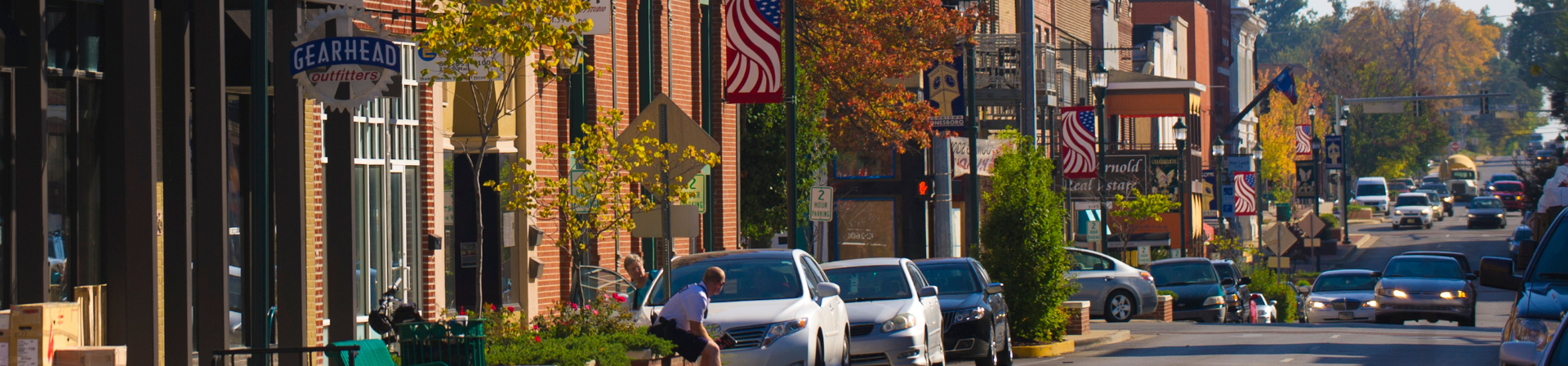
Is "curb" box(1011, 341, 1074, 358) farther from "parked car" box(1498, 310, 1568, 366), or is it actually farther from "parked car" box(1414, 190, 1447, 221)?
"parked car" box(1414, 190, 1447, 221)

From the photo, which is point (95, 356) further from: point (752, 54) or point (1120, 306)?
point (1120, 306)

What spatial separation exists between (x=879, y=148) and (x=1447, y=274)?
13.0 metres

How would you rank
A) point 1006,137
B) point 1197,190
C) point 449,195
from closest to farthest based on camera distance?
point 449,195 → point 1006,137 → point 1197,190

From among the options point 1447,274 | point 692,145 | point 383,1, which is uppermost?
point 383,1

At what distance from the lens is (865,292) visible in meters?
17.1

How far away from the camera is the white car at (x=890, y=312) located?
52.1ft

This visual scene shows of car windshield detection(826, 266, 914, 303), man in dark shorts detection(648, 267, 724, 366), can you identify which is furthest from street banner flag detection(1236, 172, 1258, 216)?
man in dark shorts detection(648, 267, 724, 366)

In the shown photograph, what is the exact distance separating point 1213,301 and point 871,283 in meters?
16.3

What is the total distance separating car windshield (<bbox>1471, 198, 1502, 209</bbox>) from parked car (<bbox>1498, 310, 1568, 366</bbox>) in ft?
252

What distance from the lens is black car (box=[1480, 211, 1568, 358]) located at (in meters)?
11.2

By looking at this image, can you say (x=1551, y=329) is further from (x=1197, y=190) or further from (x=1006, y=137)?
(x=1197, y=190)

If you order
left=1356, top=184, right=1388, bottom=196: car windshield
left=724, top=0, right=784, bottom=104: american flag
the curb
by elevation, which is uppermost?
left=724, top=0, right=784, bottom=104: american flag

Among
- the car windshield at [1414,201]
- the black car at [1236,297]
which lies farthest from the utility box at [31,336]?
the car windshield at [1414,201]

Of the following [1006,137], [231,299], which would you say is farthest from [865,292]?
[1006,137]
